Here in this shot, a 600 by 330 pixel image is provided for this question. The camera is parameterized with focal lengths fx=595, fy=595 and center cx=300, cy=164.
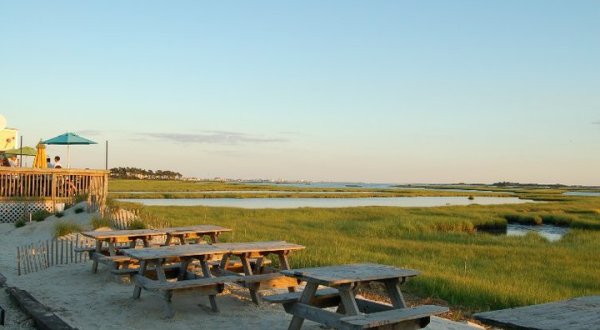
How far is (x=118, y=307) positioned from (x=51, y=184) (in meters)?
15.5

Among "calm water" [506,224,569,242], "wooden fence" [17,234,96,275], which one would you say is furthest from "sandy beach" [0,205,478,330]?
"calm water" [506,224,569,242]

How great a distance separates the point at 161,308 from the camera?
8195 millimetres

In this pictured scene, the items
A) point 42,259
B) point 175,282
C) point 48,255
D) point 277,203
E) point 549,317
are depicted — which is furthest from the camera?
point 277,203

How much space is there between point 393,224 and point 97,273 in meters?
16.8

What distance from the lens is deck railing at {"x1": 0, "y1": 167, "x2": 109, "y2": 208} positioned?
21141mm

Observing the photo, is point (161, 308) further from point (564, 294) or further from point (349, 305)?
point (564, 294)

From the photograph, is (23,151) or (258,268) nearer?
(258,268)

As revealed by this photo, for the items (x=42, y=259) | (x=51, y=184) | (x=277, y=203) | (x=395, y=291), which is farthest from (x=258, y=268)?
(x=277, y=203)

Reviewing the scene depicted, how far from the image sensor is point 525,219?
3362 centimetres

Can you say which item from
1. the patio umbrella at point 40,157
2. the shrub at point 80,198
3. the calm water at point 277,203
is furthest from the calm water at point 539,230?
the patio umbrella at point 40,157

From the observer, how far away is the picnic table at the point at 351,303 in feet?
18.9

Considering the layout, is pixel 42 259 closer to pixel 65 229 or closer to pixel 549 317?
pixel 65 229

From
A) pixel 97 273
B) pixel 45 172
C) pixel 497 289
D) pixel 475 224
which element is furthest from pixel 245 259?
pixel 475 224

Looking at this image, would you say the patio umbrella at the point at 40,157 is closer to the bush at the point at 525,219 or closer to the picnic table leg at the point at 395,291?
the picnic table leg at the point at 395,291
